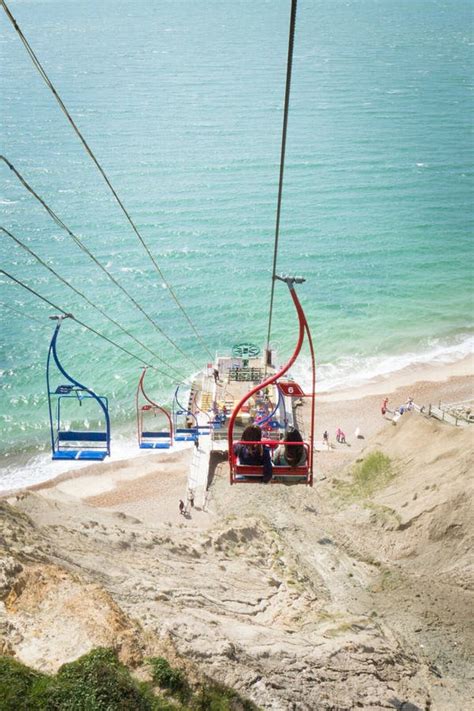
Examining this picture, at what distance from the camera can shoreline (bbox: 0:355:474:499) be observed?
37.7 m

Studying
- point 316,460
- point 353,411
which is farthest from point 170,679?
point 353,411

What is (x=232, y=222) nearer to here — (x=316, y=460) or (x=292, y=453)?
(x=316, y=460)

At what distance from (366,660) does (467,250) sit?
6000 centimetres

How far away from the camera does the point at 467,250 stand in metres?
68.6

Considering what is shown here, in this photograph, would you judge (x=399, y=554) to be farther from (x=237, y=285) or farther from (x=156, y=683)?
(x=237, y=285)

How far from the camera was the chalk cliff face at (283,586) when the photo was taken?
14.2 meters

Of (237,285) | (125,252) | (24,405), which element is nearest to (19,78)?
(125,252)

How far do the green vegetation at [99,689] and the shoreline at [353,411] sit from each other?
22.8 m

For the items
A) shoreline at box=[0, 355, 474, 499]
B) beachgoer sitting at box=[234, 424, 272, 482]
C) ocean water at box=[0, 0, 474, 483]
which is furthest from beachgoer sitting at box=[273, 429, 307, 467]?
ocean water at box=[0, 0, 474, 483]

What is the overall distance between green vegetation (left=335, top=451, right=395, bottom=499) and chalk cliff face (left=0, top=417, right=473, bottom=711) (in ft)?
1.15

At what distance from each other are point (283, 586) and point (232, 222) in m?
56.6

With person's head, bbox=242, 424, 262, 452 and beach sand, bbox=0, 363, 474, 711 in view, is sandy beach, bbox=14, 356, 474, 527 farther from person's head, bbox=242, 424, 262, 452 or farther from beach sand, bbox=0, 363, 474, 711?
person's head, bbox=242, 424, 262, 452

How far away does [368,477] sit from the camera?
97.9 ft

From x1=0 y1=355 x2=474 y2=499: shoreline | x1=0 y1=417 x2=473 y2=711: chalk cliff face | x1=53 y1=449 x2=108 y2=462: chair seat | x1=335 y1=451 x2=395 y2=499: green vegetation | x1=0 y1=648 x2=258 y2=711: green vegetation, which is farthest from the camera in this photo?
x1=0 y1=355 x2=474 y2=499: shoreline
